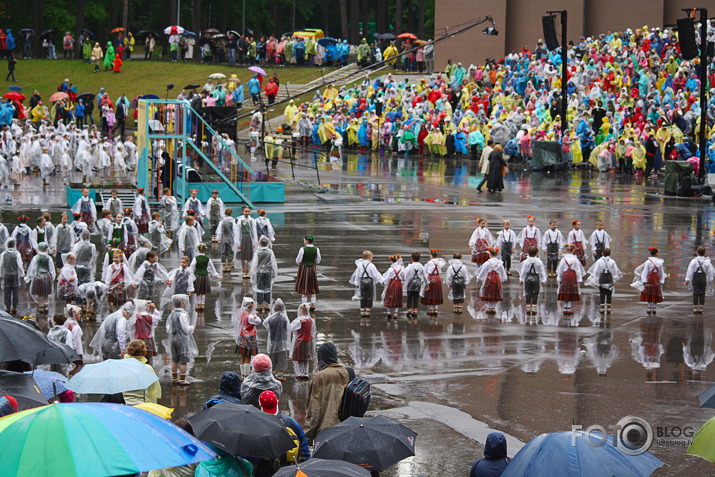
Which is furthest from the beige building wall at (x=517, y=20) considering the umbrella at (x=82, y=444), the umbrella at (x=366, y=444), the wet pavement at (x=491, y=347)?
the umbrella at (x=82, y=444)

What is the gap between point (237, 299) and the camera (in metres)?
17.6

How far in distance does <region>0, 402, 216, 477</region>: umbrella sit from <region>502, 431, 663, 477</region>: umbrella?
7.29ft

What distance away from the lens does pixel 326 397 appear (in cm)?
1032

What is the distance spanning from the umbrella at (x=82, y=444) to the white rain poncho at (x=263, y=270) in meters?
10.6

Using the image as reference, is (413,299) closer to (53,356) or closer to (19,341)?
(53,356)

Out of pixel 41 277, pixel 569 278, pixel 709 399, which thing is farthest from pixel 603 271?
pixel 41 277

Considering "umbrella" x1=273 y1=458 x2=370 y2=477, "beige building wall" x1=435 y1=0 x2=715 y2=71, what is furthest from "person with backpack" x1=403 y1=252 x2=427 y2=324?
"beige building wall" x1=435 y1=0 x2=715 y2=71

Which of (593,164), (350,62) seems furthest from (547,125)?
(350,62)

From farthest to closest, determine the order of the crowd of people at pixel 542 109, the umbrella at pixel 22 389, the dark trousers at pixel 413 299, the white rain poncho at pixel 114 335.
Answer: the crowd of people at pixel 542 109 < the dark trousers at pixel 413 299 < the white rain poncho at pixel 114 335 < the umbrella at pixel 22 389

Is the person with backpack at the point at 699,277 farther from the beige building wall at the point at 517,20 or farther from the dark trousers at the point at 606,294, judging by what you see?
the beige building wall at the point at 517,20

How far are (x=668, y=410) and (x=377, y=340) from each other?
15.2 feet

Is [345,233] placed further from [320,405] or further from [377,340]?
[320,405]

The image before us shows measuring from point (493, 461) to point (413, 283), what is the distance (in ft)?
28.8

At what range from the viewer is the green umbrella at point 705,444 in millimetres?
6887
